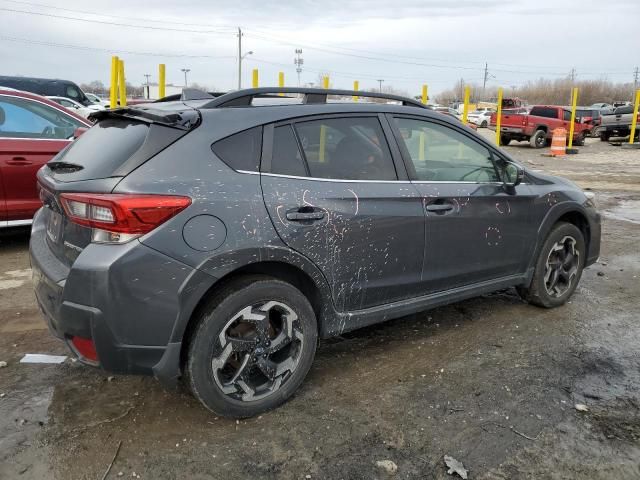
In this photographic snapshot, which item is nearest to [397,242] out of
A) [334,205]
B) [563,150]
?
[334,205]

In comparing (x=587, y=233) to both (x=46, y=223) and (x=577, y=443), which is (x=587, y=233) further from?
(x=46, y=223)

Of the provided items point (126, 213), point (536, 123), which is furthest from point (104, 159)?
point (536, 123)

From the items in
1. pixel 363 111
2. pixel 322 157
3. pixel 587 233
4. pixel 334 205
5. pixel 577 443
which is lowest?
pixel 577 443

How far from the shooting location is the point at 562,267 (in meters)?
4.62

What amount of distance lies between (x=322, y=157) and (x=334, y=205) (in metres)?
0.30

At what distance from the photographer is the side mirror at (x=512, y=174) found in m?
4.04

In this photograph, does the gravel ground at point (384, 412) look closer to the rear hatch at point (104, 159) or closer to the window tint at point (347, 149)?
the rear hatch at point (104, 159)

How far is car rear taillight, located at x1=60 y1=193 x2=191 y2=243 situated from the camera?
2488 mm

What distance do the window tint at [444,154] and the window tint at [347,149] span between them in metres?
0.23

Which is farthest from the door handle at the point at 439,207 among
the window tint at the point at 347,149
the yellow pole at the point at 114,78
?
the yellow pole at the point at 114,78

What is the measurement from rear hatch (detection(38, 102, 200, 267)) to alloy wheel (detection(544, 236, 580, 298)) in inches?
122

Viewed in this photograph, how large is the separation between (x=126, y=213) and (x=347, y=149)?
4.48ft

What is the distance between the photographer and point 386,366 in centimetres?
357

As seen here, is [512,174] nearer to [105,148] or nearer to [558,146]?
[105,148]
